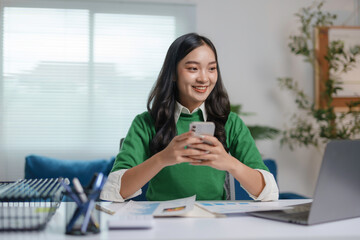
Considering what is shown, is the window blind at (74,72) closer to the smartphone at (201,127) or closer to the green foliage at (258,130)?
the green foliage at (258,130)

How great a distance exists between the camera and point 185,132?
5.23ft

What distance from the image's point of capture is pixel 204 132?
1195mm

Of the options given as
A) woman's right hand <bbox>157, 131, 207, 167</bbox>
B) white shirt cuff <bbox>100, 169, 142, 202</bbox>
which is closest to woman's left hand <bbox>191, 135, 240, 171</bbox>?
woman's right hand <bbox>157, 131, 207, 167</bbox>

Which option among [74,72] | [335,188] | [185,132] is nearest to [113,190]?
[185,132]

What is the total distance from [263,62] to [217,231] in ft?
9.90

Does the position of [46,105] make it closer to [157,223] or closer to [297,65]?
[297,65]

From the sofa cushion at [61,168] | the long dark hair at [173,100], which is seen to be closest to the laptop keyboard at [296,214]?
the long dark hair at [173,100]

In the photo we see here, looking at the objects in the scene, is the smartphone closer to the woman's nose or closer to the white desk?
the white desk

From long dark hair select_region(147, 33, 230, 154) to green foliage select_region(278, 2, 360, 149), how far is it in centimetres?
194

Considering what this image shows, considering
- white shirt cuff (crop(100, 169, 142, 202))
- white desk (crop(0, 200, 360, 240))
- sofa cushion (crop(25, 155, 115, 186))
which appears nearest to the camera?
white desk (crop(0, 200, 360, 240))

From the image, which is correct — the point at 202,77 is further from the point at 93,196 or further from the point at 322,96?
the point at 322,96

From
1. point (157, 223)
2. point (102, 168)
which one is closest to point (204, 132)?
point (157, 223)

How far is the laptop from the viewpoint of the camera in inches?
37.2

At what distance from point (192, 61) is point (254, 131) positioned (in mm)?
1865
